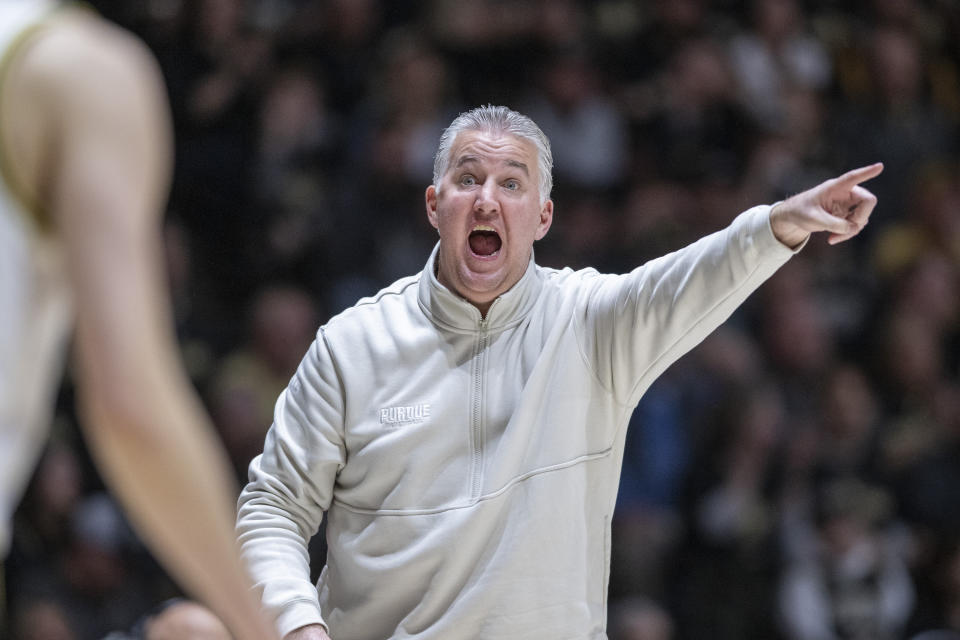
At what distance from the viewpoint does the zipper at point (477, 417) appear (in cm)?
337

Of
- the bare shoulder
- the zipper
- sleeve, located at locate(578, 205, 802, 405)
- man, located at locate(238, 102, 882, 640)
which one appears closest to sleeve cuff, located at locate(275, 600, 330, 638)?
man, located at locate(238, 102, 882, 640)

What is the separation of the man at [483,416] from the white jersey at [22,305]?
5.86 ft

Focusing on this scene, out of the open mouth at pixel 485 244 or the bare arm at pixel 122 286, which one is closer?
the bare arm at pixel 122 286

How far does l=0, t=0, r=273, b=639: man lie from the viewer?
4.60 feet

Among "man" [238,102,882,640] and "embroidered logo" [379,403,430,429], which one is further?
"embroidered logo" [379,403,430,429]

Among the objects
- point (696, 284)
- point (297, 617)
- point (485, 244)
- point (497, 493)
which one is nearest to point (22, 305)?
point (297, 617)

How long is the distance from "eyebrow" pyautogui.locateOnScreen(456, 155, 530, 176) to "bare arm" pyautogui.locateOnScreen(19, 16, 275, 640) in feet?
7.32

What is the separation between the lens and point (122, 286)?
1408 mm

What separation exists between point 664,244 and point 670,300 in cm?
367

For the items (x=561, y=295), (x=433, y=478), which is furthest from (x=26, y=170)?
(x=561, y=295)

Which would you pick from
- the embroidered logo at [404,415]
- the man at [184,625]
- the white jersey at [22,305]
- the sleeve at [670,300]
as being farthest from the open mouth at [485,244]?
the white jersey at [22,305]

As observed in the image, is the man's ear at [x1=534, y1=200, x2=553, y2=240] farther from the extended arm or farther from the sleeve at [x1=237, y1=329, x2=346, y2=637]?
the sleeve at [x1=237, y1=329, x2=346, y2=637]

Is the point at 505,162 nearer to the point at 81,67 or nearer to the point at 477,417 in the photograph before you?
the point at 477,417

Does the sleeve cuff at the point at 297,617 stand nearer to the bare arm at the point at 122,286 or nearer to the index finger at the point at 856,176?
the index finger at the point at 856,176
